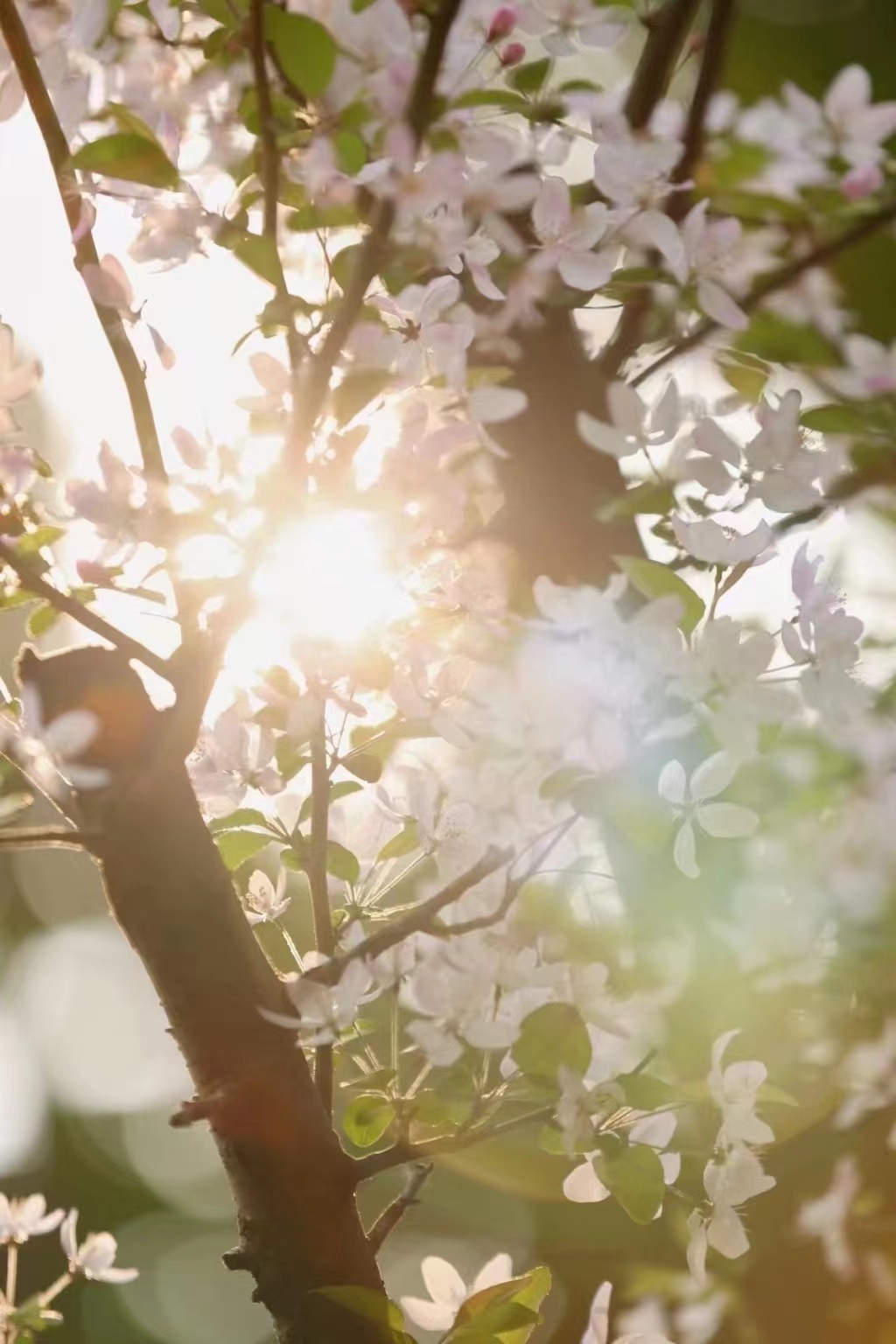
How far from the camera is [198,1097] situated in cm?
97

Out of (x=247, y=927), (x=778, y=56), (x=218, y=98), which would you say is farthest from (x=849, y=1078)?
(x=778, y=56)

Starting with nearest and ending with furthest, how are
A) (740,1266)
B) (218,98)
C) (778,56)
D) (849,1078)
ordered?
(218,98), (849,1078), (740,1266), (778,56)

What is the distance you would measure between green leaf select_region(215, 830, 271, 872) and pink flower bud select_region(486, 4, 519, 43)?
765 millimetres

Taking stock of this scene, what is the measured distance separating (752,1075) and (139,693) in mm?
626

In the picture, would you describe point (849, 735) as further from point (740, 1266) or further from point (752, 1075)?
point (740, 1266)

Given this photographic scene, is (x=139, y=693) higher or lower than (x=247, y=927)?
higher

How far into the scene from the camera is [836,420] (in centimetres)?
96

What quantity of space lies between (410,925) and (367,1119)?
0.86 feet

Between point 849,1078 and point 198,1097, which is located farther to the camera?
point 849,1078

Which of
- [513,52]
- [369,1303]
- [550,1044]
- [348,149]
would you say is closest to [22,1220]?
[369,1303]

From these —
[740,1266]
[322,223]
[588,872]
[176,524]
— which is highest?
[322,223]

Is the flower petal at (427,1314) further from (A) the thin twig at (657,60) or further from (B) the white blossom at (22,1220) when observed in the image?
(A) the thin twig at (657,60)

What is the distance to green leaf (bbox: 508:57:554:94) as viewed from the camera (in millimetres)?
1057

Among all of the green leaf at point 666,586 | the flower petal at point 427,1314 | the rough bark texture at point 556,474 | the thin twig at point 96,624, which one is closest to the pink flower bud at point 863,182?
the rough bark texture at point 556,474
